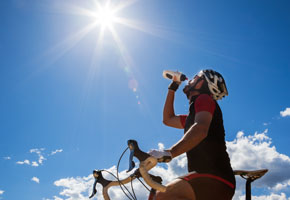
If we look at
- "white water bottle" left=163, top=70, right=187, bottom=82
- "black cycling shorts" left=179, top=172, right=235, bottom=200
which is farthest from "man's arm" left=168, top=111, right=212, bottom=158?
"white water bottle" left=163, top=70, right=187, bottom=82

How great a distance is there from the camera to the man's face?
15.4 feet

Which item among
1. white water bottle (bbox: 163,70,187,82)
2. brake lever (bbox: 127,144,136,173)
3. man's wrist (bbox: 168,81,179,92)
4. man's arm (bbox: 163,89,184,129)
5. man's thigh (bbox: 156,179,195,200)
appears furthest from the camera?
man's arm (bbox: 163,89,184,129)

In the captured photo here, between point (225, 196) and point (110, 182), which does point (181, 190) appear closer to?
point (225, 196)

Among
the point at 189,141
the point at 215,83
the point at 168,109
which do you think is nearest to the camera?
the point at 189,141

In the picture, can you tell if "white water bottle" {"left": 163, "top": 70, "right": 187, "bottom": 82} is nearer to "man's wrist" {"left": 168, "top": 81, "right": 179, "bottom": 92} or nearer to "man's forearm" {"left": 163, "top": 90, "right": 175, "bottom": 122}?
"man's wrist" {"left": 168, "top": 81, "right": 179, "bottom": 92}

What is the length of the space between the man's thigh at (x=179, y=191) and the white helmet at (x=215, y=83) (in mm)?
1895

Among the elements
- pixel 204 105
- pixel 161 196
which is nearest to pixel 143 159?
pixel 161 196

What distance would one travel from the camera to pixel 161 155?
2.89m

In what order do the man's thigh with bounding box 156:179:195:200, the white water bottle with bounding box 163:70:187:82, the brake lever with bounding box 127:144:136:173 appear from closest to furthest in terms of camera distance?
the brake lever with bounding box 127:144:136:173, the man's thigh with bounding box 156:179:195:200, the white water bottle with bounding box 163:70:187:82

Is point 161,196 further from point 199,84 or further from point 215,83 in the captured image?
point 215,83

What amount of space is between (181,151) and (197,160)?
2.17 feet

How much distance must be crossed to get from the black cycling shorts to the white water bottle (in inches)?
79.1

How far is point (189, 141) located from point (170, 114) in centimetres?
226

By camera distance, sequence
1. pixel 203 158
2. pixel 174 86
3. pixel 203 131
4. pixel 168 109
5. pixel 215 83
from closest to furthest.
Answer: pixel 203 131
pixel 203 158
pixel 215 83
pixel 174 86
pixel 168 109
